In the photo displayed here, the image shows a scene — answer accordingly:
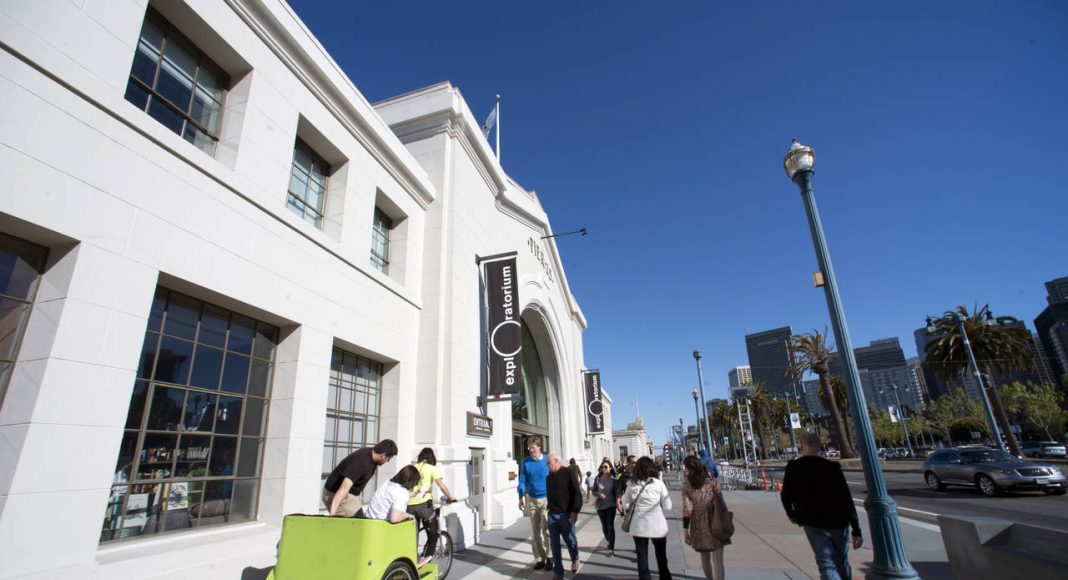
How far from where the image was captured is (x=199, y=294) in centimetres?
585

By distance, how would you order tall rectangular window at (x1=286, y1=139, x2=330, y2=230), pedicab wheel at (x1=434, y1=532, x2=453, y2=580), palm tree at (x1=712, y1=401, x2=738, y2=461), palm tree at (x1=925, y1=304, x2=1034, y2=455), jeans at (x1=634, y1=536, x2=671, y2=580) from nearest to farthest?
1. jeans at (x1=634, y1=536, x2=671, y2=580)
2. pedicab wheel at (x1=434, y1=532, x2=453, y2=580)
3. tall rectangular window at (x1=286, y1=139, x2=330, y2=230)
4. palm tree at (x1=925, y1=304, x2=1034, y2=455)
5. palm tree at (x1=712, y1=401, x2=738, y2=461)

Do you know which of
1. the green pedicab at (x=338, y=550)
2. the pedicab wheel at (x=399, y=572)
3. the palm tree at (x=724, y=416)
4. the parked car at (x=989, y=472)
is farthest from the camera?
the palm tree at (x=724, y=416)

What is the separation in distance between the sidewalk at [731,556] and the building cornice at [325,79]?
8066mm

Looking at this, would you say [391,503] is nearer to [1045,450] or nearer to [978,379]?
[978,379]

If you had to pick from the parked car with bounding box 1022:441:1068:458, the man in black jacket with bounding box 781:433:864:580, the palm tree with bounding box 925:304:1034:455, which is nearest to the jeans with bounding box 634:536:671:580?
the man in black jacket with bounding box 781:433:864:580

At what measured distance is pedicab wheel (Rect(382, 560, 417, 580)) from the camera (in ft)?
13.1

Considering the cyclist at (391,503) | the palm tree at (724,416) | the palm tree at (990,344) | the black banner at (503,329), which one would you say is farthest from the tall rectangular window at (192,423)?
the palm tree at (724,416)

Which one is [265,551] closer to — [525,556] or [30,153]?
[525,556]

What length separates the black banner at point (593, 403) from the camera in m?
29.4

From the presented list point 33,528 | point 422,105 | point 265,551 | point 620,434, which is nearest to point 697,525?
point 265,551

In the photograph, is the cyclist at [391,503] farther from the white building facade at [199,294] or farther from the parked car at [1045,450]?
the parked car at [1045,450]

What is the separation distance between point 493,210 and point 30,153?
11.9 m

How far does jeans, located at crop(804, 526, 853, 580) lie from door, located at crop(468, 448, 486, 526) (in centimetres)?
774

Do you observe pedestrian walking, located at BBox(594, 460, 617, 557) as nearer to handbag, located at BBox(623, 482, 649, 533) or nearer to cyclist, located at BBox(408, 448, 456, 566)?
handbag, located at BBox(623, 482, 649, 533)
